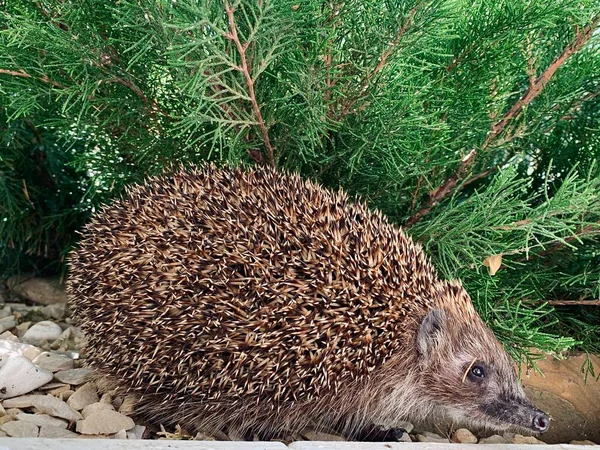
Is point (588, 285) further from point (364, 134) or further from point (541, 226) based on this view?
point (364, 134)

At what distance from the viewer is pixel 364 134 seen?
328cm

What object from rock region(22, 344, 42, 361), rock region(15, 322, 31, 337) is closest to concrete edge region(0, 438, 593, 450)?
rock region(22, 344, 42, 361)

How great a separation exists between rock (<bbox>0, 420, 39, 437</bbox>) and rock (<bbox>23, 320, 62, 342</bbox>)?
4.09 feet

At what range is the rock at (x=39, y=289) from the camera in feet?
16.1

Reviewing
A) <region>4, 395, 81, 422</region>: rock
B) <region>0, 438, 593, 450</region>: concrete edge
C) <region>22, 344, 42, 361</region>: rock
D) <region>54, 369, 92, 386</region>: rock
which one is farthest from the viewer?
<region>22, 344, 42, 361</region>: rock

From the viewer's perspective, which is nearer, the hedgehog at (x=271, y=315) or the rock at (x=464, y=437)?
the hedgehog at (x=271, y=315)

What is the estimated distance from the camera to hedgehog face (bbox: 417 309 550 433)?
10.3ft

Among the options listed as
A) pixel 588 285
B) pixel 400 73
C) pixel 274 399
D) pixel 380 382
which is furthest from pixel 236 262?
pixel 588 285

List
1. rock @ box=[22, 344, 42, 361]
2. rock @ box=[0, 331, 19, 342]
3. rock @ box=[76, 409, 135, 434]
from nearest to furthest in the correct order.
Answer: rock @ box=[76, 409, 135, 434] < rock @ box=[22, 344, 42, 361] < rock @ box=[0, 331, 19, 342]

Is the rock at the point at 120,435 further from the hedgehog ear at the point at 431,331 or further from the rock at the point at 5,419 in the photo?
the hedgehog ear at the point at 431,331

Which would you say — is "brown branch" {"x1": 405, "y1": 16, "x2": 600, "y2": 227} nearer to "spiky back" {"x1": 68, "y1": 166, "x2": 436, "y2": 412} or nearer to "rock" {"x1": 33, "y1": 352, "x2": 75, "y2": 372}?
"spiky back" {"x1": 68, "y1": 166, "x2": 436, "y2": 412}

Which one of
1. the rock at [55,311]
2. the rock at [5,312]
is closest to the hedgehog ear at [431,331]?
the rock at [55,311]

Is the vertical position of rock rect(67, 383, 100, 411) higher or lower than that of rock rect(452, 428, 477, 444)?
lower

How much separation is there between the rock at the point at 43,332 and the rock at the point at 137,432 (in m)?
1.21
